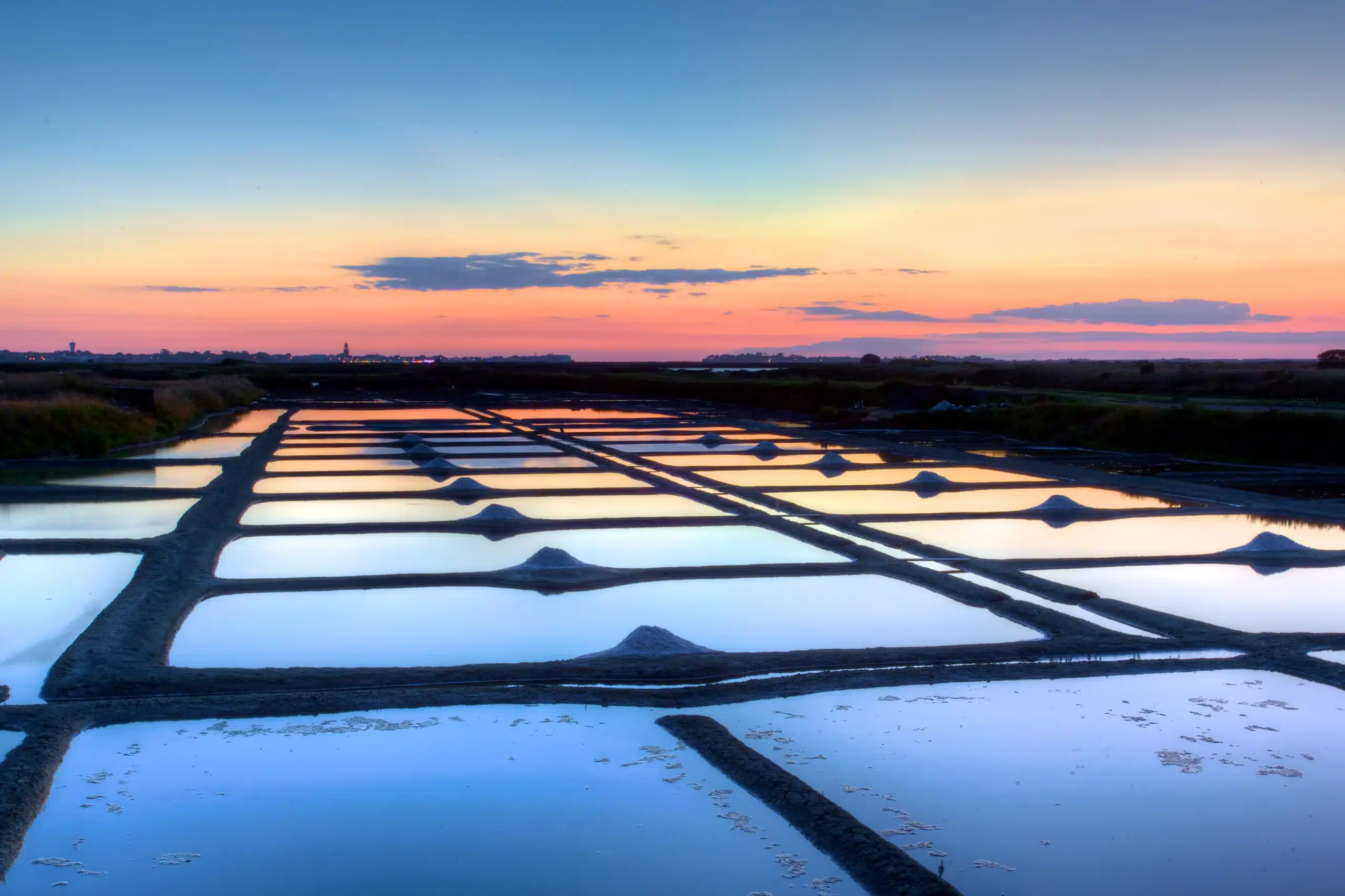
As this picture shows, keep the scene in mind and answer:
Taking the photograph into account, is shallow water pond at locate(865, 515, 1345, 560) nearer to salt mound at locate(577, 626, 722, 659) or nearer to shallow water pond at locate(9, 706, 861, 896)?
salt mound at locate(577, 626, 722, 659)

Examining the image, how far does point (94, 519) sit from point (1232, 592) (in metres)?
8.32

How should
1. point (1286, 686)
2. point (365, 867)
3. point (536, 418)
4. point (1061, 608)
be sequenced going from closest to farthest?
point (365, 867)
point (1286, 686)
point (1061, 608)
point (536, 418)

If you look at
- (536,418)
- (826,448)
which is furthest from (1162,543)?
(536,418)

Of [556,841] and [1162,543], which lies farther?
[1162,543]

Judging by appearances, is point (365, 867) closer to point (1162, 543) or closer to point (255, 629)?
point (255, 629)

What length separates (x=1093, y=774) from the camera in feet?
11.6

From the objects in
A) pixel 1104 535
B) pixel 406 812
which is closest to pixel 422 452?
pixel 1104 535

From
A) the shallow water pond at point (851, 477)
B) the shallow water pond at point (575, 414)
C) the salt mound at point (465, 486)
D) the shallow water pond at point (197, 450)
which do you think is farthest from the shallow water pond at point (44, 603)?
the shallow water pond at point (575, 414)

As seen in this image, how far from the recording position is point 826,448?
17.5m

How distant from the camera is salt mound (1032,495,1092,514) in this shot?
31.2ft

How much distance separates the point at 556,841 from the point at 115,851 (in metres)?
1.17

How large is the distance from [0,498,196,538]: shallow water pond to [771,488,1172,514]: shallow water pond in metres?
5.46

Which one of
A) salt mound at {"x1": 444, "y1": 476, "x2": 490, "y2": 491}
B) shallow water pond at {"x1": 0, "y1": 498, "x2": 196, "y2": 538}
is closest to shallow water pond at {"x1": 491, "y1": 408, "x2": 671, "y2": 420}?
salt mound at {"x1": 444, "y1": 476, "x2": 490, "y2": 491}

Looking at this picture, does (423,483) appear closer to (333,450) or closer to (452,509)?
(452,509)
